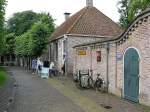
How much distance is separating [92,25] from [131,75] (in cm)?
2005

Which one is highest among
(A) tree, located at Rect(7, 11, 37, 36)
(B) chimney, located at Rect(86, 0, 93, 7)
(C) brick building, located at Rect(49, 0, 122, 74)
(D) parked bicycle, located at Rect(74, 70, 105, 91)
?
(A) tree, located at Rect(7, 11, 37, 36)

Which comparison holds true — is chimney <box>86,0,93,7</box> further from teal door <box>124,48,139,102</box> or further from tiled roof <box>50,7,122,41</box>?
teal door <box>124,48,139,102</box>

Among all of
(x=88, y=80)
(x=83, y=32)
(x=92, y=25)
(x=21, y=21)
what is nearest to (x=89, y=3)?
(x=92, y=25)

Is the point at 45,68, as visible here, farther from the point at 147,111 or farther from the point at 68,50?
the point at 147,111

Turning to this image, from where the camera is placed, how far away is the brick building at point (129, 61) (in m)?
12.4

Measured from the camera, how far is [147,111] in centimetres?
1101

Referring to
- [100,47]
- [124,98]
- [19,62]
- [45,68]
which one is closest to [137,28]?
[124,98]

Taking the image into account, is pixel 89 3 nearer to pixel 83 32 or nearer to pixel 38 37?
pixel 83 32

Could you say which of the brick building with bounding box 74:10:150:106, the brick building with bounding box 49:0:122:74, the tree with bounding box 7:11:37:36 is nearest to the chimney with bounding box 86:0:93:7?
the brick building with bounding box 49:0:122:74

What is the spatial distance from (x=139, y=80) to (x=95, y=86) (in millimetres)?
5581

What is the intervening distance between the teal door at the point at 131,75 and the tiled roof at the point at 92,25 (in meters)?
17.9

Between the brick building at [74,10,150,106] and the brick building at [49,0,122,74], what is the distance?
494 inches

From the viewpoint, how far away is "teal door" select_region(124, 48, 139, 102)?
1313 cm

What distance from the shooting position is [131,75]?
1368 cm
